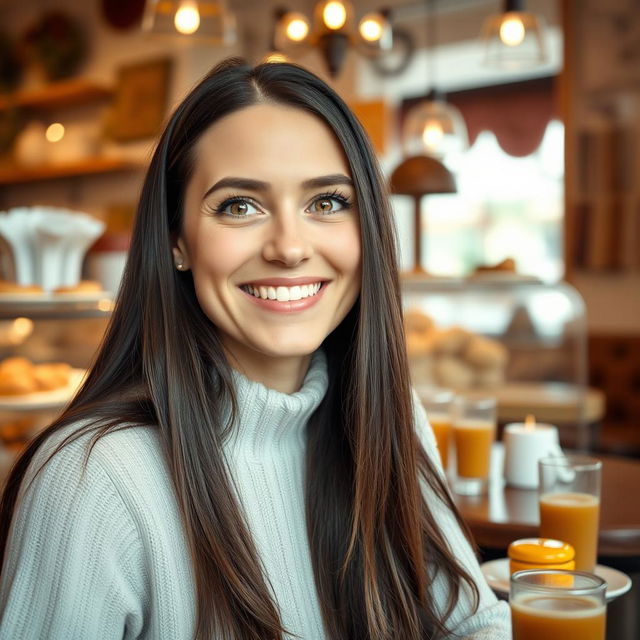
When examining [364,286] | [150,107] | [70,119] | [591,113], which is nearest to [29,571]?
[364,286]

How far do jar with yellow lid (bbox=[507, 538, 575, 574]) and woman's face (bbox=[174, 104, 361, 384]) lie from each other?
47 centimetres

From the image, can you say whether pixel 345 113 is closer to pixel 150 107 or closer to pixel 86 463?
pixel 86 463

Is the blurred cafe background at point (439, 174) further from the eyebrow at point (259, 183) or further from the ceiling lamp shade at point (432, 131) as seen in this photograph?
the eyebrow at point (259, 183)

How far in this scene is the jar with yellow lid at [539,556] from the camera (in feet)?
4.48

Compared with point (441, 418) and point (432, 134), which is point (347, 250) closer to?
point (441, 418)

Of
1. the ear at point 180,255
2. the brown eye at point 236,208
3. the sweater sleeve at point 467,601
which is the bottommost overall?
the sweater sleeve at point 467,601

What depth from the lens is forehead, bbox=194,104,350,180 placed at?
1.25 m

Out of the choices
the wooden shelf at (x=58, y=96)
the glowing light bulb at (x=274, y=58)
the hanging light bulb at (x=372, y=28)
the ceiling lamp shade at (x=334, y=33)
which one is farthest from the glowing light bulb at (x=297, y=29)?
the wooden shelf at (x=58, y=96)

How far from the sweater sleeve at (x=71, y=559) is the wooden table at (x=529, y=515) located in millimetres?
971

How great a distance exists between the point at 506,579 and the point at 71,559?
0.82 m

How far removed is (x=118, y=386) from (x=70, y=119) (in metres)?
6.48

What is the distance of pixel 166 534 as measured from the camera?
3.87 feet

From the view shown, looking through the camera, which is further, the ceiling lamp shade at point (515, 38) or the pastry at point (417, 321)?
the pastry at point (417, 321)

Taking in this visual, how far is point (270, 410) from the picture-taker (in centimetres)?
133
